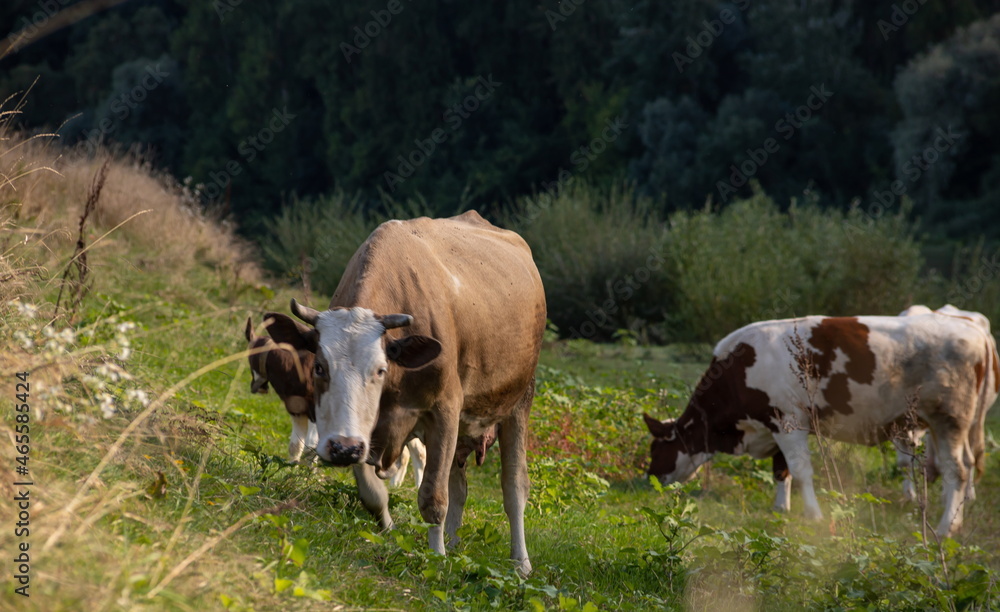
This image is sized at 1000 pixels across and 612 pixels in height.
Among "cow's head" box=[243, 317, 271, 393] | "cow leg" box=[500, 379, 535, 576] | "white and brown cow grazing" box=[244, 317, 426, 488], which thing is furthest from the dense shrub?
"cow leg" box=[500, 379, 535, 576]

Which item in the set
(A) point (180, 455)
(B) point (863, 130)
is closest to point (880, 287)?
(A) point (180, 455)

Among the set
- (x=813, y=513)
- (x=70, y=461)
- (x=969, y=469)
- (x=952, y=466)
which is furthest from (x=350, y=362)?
(x=969, y=469)

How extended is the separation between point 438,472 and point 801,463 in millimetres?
5256

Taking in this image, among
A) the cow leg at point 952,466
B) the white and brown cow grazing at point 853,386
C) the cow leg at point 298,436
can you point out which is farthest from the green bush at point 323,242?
the cow leg at point 298,436

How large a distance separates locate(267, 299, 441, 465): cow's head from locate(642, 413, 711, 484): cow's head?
5.42m

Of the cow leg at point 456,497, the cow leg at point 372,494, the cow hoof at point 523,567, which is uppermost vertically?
the cow leg at point 372,494

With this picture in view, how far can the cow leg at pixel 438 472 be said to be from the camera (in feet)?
16.0

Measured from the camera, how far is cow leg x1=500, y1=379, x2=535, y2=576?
5.55m

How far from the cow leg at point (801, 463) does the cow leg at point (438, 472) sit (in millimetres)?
5005

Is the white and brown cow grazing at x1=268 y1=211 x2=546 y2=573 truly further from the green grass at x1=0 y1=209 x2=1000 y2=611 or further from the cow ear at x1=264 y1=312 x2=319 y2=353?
the green grass at x1=0 y1=209 x2=1000 y2=611

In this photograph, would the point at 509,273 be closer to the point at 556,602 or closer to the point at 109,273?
the point at 556,602

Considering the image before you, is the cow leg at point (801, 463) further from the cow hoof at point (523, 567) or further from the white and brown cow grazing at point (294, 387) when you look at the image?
the cow hoof at point (523, 567)

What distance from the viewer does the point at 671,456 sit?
9.68 m

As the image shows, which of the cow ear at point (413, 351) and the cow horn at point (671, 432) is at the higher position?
the cow ear at point (413, 351)
